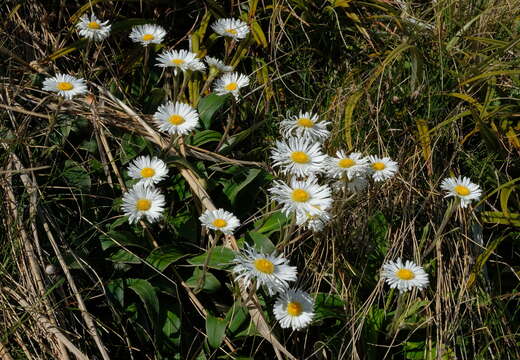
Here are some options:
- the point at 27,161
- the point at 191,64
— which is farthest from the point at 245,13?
the point at 27,161

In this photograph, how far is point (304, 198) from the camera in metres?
1.61

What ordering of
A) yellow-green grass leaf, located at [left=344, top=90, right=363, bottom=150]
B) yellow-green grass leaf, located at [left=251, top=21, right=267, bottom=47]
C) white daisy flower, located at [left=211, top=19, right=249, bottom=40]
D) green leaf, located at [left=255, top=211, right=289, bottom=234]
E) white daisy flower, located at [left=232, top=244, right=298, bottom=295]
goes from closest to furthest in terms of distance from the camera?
white daisy flower, located at [left=232, top=244, right=298, bottom=295] → green leaf, located at [left=255, top=211, right=289, bottom=234] → yellow-green grass leaf, located at [left=344, top=90, right=363, bottom=150] → white daisy flower, located at [left=211, top=19, right=249, bottom=40] → yellow-green grass leaf, located at [left=251, top=21, right=267, bottom=47]

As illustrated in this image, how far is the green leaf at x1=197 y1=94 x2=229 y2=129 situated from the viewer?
217 cm

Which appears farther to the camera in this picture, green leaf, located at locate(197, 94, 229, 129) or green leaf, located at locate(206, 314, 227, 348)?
green leaf, located at locate(197, 94, 229, 129)

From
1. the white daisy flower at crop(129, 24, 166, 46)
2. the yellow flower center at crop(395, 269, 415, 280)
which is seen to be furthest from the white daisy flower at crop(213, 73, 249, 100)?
the yellow flower center at crop(395, 269, 415, 280)

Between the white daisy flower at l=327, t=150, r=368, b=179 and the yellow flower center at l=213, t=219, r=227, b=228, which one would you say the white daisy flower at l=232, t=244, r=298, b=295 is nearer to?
the yellow flower center at l=213, t=219, r=227, b=228

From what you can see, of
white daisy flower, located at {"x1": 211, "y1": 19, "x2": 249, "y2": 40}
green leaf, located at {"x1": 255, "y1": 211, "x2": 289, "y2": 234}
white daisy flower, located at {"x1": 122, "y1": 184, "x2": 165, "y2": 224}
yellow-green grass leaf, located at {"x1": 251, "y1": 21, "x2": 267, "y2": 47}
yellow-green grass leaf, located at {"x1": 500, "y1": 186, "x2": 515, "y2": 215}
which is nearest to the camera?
white daisy flower, located at {"x1": 122, "y1": 184, "x2": 165, "y2": 224}

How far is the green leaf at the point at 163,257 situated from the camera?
1.79 metres

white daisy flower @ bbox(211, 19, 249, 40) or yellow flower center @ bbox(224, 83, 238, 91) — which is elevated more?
white daisy flower @ bbox(211, 19, 249, 40)

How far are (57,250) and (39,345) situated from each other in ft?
0.84

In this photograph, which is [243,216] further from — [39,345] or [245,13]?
[245,13]

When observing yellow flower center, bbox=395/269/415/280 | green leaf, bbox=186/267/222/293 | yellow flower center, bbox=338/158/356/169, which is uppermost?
yellow flower center, bbox=338/158/356/169

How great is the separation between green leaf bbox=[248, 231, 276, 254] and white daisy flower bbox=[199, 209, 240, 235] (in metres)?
0.15

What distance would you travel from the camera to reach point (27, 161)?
1.99m
